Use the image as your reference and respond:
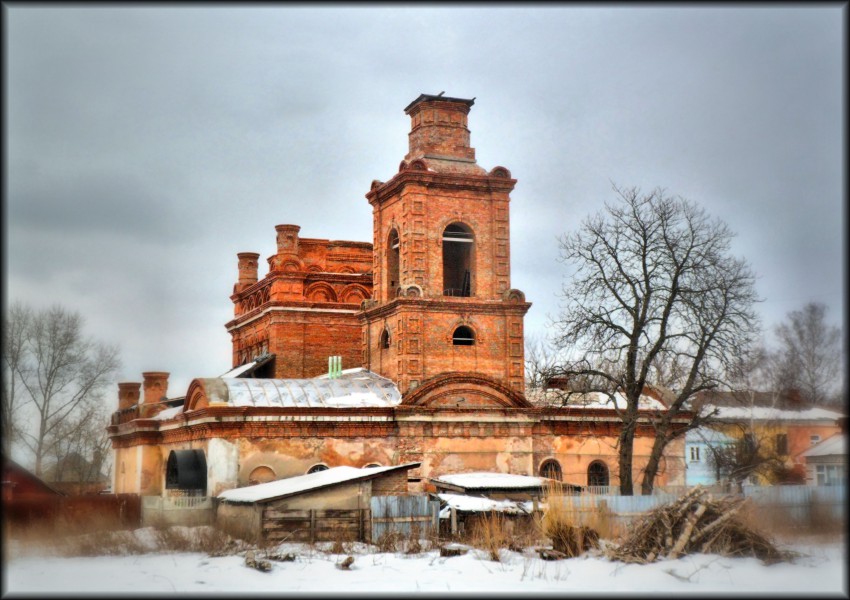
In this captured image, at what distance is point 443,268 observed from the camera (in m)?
32.4

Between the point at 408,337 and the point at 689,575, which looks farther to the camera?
the point at 408,337

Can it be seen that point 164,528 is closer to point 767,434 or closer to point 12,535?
point 12,535

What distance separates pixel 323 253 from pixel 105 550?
2306cm

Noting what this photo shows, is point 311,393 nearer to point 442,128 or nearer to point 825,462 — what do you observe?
point 442,128

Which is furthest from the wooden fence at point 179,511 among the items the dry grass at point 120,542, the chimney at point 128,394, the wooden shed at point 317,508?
the chimney at point 128,394

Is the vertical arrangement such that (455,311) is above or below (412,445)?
above

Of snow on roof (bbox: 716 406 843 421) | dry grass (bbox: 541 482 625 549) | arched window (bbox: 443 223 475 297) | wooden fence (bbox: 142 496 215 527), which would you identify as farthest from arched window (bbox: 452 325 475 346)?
dry grass (bbox: 541 482 625 549)

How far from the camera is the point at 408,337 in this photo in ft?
101

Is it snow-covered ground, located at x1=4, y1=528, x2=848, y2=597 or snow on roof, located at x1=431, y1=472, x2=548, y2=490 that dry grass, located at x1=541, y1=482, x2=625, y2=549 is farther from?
snow on roof, located at x1=431, y1=472, x2=548, y2=490

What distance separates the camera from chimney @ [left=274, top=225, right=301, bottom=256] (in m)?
40.7

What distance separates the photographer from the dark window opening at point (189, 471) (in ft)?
93.5

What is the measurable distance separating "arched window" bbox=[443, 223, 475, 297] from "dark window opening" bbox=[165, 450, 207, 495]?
876 cm

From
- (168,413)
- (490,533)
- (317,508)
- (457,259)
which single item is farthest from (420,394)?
(168,413)

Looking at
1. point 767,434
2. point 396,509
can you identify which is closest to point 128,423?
point 396,509
